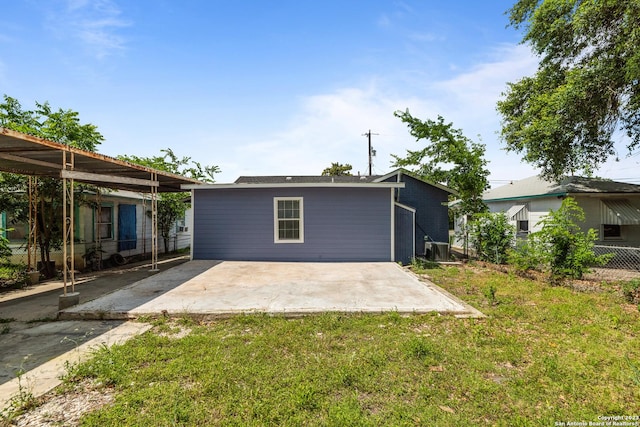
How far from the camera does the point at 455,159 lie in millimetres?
12258

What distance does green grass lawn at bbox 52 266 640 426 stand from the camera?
7.62 ft

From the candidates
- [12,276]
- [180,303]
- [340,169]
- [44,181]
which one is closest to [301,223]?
[180,303]

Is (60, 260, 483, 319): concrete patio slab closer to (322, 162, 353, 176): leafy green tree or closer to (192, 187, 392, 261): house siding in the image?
(192, 187, 392, 261): house siding

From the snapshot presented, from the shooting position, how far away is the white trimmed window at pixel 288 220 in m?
9.20

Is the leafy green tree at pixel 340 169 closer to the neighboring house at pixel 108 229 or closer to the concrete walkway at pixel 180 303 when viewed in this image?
the neighboring house at pixel 108 229

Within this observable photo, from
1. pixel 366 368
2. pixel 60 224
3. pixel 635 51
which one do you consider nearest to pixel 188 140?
pixel 60 224

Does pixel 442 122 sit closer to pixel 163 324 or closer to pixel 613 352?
pixel 613 352

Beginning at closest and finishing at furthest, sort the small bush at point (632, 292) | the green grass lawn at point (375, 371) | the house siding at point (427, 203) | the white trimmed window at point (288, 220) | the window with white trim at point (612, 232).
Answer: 1. the green grass lawn at point (375, 371)
2. the small bush at point (632, 292)
3. the white trimmed window at point (288, 220)
4. the window with white trim at point (612, 232)
5. the house siding at point (427, 203)

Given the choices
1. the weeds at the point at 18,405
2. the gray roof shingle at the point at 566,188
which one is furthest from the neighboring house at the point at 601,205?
the weeds at the point at 18,405

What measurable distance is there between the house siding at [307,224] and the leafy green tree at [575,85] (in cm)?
631

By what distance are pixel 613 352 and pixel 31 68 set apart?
43.7ft

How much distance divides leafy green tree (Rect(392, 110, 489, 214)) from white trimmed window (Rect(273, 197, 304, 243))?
302 inches

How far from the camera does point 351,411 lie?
90.9 inches

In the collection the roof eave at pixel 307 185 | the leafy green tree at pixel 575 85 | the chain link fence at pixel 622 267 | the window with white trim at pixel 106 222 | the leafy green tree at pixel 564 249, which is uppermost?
the leafy green tree at pixel 575 85
